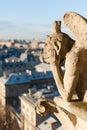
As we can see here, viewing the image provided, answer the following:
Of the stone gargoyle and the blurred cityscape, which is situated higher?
the stone gargoyle

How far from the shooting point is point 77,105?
5734mm

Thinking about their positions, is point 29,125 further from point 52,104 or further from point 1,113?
point 52,104

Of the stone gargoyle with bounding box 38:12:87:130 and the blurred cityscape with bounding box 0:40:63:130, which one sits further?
the blurred cityscape with bounding box 0:40:63:130

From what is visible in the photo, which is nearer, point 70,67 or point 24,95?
point 70,67

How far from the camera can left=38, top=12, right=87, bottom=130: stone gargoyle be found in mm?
5859

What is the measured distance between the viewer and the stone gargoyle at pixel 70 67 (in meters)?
5.86

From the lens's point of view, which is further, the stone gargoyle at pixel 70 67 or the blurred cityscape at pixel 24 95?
the blurred cityscape at pixel 24 95

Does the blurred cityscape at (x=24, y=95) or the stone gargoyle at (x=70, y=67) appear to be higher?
the stone gargoyle at (x=70, y=67)

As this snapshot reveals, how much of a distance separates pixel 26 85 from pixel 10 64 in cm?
2339

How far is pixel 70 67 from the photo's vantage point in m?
5.92

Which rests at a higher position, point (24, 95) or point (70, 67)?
point (70, 67)

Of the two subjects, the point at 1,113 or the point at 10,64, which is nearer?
the point at 1,113

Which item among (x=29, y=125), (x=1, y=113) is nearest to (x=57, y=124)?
(x=29, y=125)

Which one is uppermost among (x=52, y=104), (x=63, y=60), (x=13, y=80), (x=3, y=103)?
(x=63, y=60)
